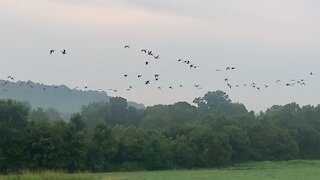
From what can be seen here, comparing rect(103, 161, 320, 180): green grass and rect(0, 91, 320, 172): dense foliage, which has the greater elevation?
rect(0, 91, 320, 172): dense foliage

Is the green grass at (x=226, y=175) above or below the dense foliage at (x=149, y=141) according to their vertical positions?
below

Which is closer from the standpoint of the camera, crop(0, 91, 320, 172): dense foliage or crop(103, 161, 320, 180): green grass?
crop(103, 161, 320, 180): green grass

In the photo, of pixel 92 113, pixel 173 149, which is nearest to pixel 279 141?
pixel 173 149

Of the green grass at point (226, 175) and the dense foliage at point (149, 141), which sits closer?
the green grass at point (226, 175)

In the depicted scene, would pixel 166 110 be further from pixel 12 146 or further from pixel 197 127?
pixel 12 146

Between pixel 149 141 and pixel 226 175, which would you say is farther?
pixel 149 141

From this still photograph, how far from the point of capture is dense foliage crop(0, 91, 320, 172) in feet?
227

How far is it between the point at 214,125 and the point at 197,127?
8816 mm

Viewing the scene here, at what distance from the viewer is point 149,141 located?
80.4 meters

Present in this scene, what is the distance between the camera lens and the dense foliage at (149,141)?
69.2 metres

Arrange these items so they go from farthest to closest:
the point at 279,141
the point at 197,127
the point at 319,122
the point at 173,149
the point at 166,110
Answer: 1. the point at 166,110
2. the point at 319,122
3. the point at 279,141
4. the point at 197,127
5. the point at 173,149

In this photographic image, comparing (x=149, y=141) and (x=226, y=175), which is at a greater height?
(x=149, y=141)

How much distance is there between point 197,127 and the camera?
8994 centimetres

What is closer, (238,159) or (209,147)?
(209,147)
